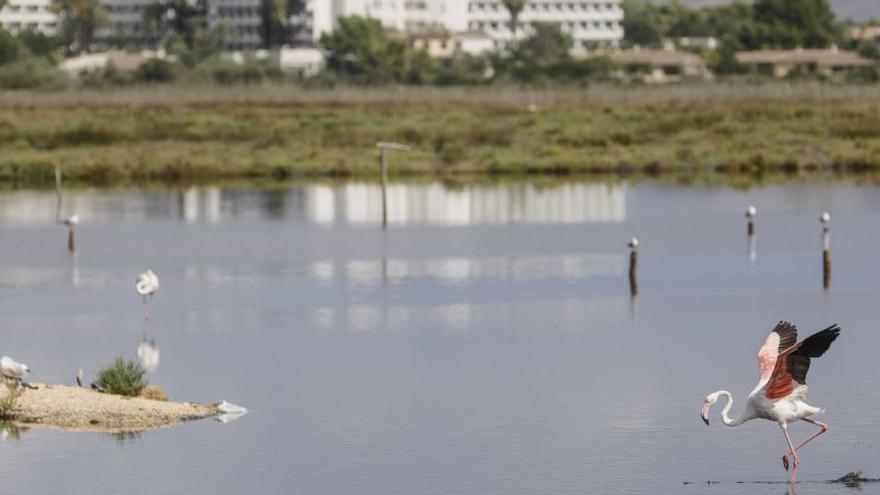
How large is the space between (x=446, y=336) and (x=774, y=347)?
14313 millimetres

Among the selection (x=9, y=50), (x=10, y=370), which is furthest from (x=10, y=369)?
(x=9, y=50)

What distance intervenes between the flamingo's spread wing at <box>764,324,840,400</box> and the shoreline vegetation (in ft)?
199

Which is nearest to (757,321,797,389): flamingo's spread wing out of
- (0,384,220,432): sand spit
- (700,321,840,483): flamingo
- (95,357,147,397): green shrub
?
(700,321,840,483): flamingo

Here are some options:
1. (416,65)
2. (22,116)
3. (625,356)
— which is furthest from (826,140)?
(416,65)

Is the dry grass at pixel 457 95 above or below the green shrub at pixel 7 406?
above

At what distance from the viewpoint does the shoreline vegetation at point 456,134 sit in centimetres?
8731

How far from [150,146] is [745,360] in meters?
62.3

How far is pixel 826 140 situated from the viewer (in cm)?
9156

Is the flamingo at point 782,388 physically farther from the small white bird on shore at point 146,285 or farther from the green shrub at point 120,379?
the small white bird on shore at point 146,285

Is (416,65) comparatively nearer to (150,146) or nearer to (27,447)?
(150,146)

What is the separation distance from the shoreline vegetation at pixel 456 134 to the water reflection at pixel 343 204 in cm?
712

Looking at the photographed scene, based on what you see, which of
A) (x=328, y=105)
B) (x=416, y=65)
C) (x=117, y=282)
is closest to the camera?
(x=117, y=282)

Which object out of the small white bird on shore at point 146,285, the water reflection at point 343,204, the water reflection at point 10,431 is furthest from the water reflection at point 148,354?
the water reflection at point 343,204

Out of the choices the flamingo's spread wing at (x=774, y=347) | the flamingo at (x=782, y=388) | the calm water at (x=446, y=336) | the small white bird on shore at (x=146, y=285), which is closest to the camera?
the flamingo at (x=782, y=388)
